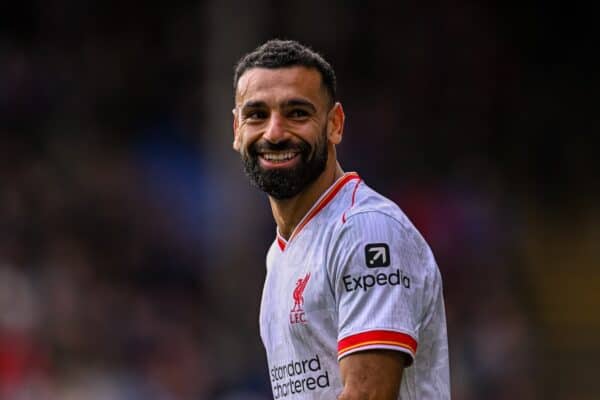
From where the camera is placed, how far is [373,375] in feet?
12.4

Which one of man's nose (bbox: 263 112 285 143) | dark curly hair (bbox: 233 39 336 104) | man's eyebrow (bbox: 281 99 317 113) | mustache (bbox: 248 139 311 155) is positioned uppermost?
dark curly hair (bbox: 233 39 336 104)

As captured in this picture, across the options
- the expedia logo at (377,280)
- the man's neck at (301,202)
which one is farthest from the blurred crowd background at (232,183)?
the expedia logo at (377,280)

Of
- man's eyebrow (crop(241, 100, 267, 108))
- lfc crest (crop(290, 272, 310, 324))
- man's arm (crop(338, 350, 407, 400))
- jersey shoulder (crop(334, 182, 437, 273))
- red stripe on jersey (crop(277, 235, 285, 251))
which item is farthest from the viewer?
red stripe on jersey (crop(277, 235, 285, 251))

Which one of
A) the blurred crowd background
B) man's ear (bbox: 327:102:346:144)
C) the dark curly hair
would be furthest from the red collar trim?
the blurred crowd background

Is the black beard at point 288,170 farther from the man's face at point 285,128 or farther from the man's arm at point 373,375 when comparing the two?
the man's arm at point 373,375

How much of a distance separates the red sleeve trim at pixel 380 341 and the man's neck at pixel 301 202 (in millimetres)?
591

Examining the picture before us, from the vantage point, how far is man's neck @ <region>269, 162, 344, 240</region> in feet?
14.0

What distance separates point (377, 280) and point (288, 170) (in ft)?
1.66

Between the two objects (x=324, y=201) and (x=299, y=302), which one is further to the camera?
(x=324, y=201)

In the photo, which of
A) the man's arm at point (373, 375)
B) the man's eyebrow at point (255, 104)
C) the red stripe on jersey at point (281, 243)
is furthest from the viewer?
the red stripe on jersey at point (281, 243)

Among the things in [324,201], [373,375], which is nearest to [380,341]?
[373,375]

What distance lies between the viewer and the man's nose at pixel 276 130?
Answer: 414 cm

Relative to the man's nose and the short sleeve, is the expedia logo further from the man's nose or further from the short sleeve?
the man's nose

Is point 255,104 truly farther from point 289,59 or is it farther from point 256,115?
point 289,59
